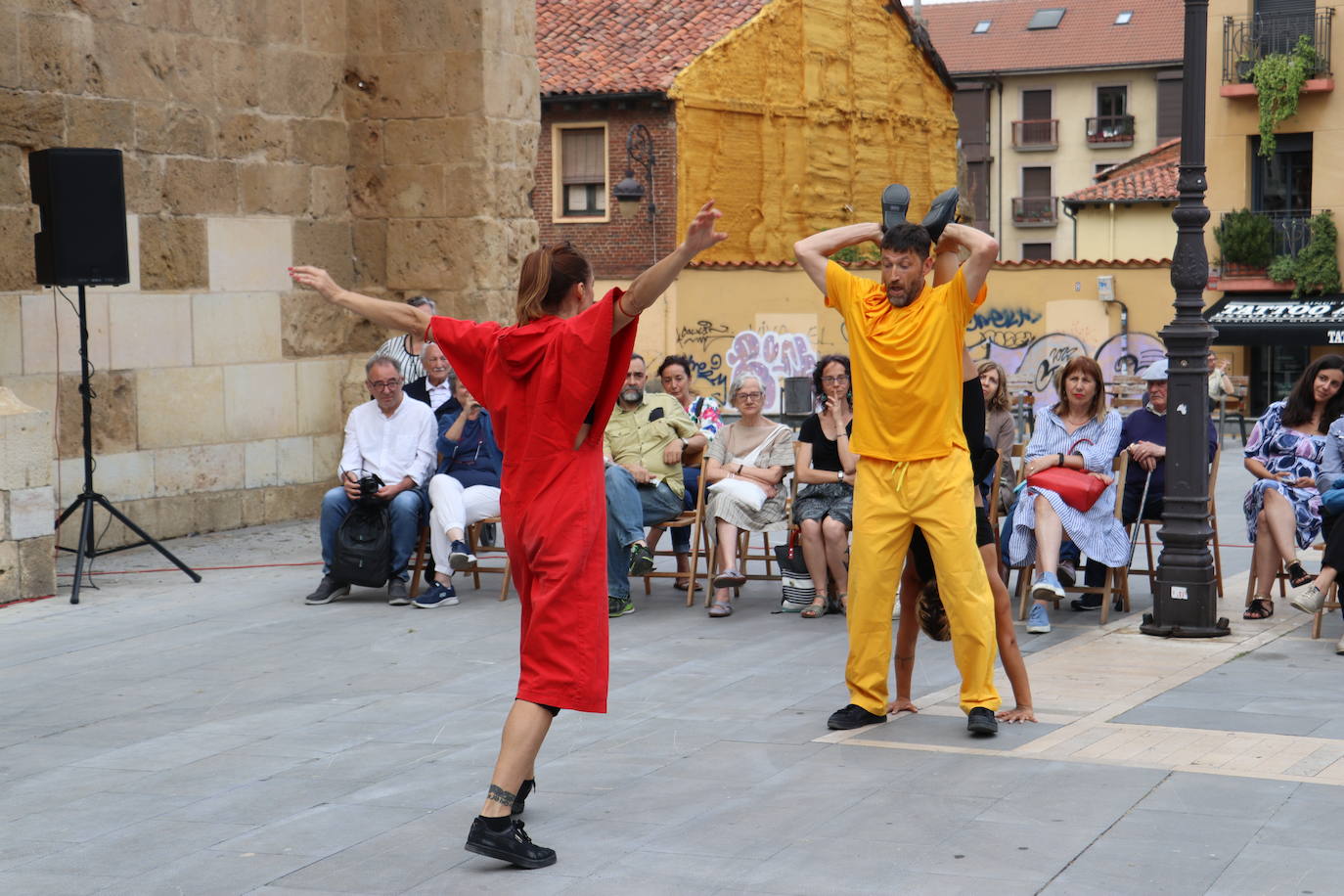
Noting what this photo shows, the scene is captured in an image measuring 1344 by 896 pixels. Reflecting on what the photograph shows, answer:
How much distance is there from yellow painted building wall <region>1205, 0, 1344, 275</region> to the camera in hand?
28289mm

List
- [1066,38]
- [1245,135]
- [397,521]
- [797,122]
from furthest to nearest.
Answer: [1066,38] → [1245,135] → [797,122] → [397,521]

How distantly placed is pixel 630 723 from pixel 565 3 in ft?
101

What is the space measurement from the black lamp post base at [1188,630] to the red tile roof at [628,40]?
2476 centimetres

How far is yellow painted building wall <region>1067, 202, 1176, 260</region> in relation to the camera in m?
49.1

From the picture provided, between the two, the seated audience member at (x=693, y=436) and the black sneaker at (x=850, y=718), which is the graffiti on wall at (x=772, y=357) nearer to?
the seated audience member at (x=693, y=436)

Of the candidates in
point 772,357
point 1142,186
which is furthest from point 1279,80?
point 1142,186

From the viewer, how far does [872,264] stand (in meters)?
29.6

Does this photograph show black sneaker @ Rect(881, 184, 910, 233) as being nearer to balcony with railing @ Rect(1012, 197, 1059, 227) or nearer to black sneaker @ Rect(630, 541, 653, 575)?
black sneaker @ Rect(630, 541, 653, 575)

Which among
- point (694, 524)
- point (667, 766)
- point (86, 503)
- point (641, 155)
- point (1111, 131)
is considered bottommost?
point (667, 766)

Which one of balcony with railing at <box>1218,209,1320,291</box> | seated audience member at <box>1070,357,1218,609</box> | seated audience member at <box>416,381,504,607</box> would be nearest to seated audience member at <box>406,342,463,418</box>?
seated audience member at <box>416,381,504,607</box>

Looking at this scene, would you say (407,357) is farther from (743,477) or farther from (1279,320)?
(1279,320)

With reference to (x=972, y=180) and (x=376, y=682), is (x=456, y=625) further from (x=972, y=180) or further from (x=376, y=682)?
(x=972, y=180)

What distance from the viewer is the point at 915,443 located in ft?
20.8

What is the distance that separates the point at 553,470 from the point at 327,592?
17.2 ft
